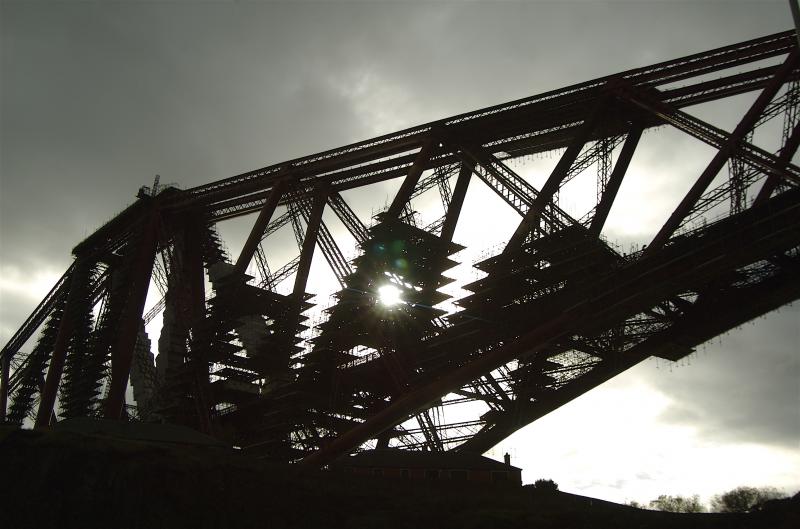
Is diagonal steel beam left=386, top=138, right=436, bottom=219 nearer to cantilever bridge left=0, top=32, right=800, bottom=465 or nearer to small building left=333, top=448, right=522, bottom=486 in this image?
cantilever bridge left=0, top=32, right=800, bottom=465

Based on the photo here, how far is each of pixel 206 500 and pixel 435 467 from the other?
16524 mm

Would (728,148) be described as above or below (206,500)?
above

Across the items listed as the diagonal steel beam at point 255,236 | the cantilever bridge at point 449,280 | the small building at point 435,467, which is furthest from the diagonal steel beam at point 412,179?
the small building at point 435,467

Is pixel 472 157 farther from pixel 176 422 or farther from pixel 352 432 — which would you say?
pixel 176 422

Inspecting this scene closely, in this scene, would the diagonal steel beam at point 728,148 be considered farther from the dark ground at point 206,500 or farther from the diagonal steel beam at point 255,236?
the diagonal steel beam at point 255,236

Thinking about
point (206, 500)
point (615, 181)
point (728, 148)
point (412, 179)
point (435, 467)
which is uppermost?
point (412, 179)

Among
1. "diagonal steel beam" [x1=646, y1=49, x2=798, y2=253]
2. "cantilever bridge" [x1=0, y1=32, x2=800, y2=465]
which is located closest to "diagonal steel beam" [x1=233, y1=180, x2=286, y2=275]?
"cantilever bridge" [x1=0, y1=32, x2=800, y2=465]

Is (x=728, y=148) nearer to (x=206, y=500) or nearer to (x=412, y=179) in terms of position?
(x=412, y=179)

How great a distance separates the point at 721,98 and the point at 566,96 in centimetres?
743

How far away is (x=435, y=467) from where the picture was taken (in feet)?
133

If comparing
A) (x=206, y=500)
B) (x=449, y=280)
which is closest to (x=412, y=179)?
(x=449, y=280)

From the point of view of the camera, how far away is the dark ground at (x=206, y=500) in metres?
26.0

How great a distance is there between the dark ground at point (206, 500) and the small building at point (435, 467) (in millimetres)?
8211

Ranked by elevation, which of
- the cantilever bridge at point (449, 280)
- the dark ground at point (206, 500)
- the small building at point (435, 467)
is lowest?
the dark ground at point (206, 500)
